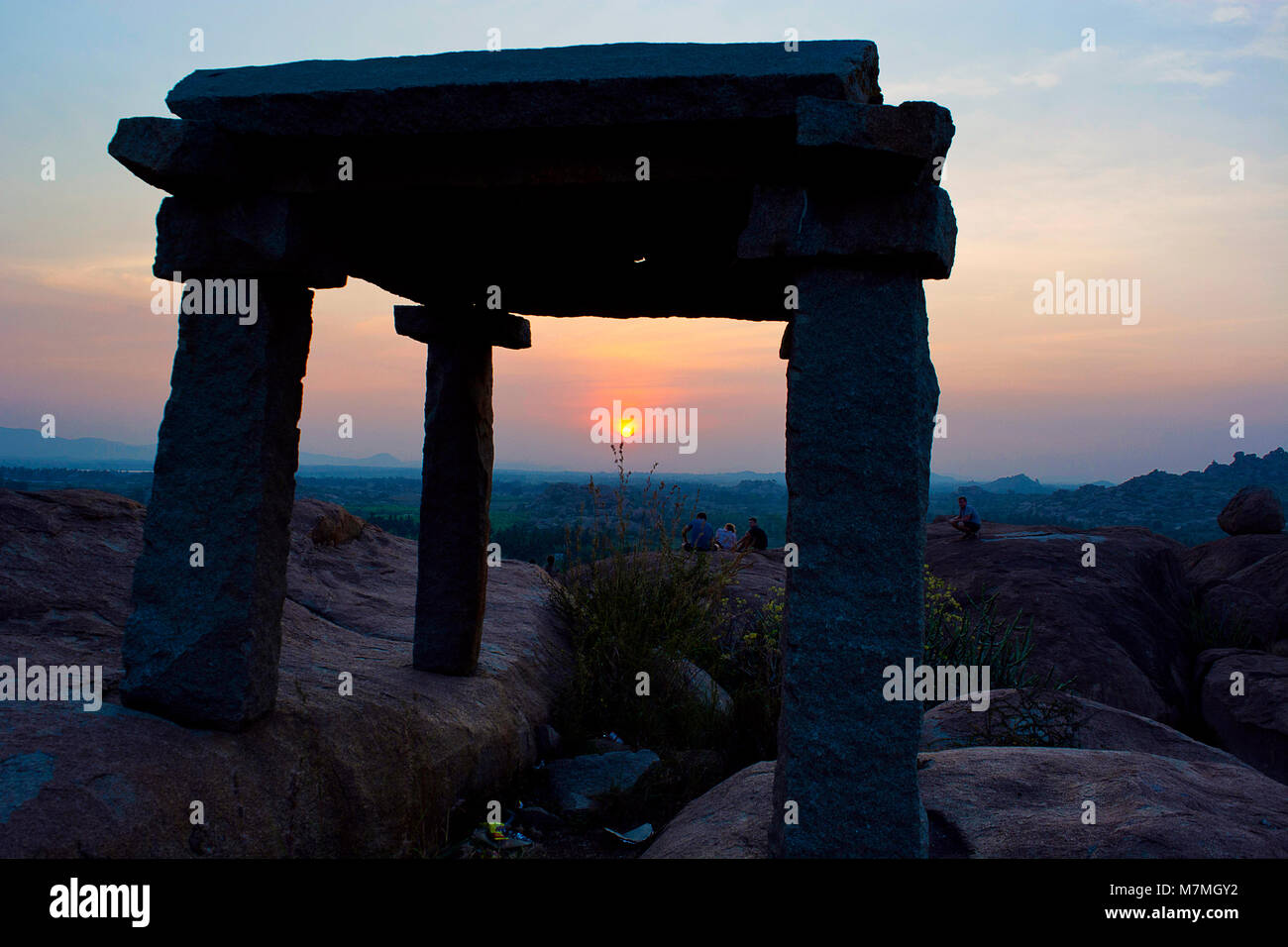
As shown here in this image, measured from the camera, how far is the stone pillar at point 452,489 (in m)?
5.49

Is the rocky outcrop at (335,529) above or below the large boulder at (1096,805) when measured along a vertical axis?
above

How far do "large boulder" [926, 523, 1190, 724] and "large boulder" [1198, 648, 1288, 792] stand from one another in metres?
0.38

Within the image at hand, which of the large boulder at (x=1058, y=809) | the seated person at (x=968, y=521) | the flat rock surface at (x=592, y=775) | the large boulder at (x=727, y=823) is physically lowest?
the flat rock surface at (x=592, y=775)

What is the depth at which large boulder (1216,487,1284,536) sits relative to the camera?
14.1 m

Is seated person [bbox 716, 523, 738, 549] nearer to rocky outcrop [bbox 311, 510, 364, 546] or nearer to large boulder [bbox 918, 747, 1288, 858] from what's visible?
rocky outcrop [bbox 311, 510, 364, 546]

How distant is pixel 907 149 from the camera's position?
120 inches

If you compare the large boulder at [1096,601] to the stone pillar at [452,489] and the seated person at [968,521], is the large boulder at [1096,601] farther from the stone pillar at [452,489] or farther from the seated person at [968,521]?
the stone pillar at [452,489]

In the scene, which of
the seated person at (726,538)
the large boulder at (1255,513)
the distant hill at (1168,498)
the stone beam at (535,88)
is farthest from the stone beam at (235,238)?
the distant hill at (1168,498)

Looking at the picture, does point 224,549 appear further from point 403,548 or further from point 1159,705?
point 1159,705

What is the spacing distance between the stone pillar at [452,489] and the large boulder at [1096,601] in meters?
4.44

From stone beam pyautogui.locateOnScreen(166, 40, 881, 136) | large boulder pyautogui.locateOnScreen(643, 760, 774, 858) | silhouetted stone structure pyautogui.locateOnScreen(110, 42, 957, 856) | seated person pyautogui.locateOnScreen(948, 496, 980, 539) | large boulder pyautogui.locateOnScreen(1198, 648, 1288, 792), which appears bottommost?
large boulder pyautogui.locateOnScreen(1198, 648, 1288, 792)

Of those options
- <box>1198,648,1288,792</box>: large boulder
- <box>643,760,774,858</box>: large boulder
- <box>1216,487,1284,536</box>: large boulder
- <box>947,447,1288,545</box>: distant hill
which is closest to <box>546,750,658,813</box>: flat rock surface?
<box>643,760,774,858</box>: large boulder

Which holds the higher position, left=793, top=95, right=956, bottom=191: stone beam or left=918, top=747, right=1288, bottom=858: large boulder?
left=793, top=95, right=956, bottom=191: stone beam

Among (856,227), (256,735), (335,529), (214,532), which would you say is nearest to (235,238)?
(214,532)
